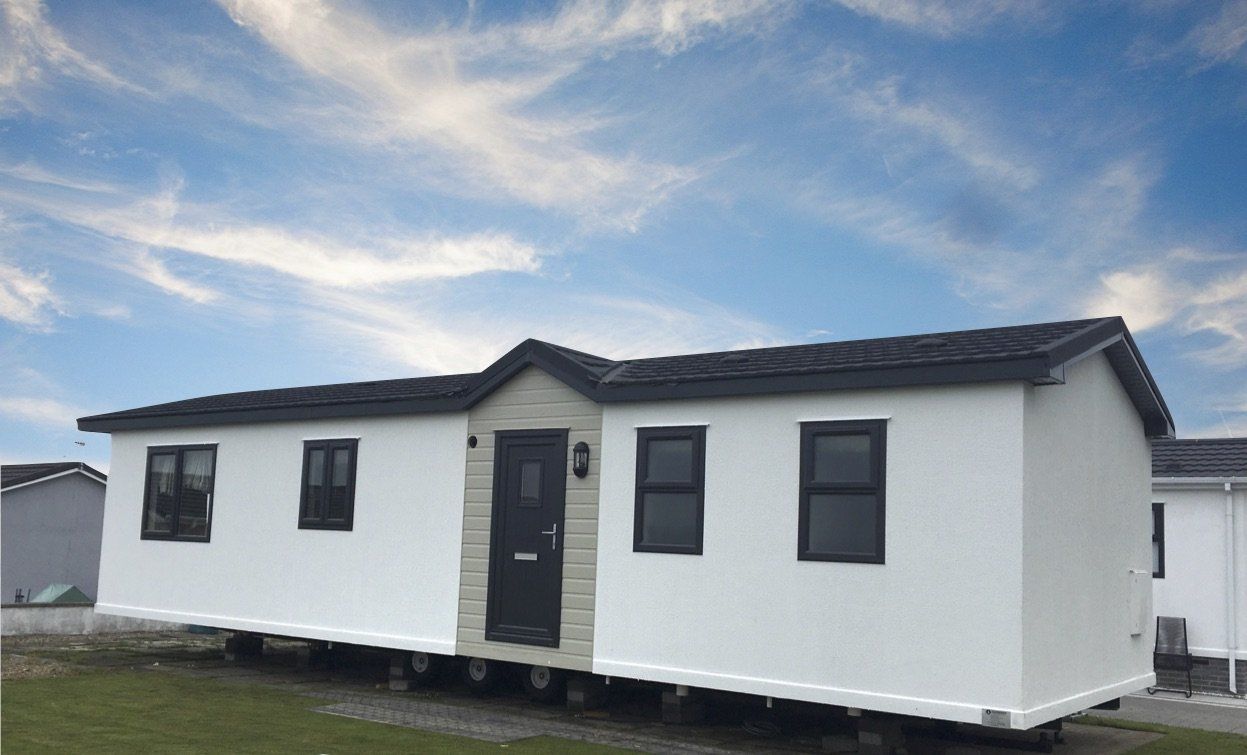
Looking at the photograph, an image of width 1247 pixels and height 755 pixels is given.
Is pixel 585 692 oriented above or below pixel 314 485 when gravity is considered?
below

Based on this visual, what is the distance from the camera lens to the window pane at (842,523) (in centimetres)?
839

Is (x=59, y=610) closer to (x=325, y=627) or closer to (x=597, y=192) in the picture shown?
(x=325, y=627)

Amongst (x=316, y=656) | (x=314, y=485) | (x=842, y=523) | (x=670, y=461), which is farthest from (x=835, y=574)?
(x=316, y=656)

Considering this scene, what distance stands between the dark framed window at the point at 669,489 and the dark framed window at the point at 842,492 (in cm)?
103

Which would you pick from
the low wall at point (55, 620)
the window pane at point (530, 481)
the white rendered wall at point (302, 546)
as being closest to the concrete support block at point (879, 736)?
the window pane at point (530, 481)

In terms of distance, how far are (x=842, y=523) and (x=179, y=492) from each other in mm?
8974

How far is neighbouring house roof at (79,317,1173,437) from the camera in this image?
8.00 m

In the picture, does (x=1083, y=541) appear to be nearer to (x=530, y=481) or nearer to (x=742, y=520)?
(x=742, y=520)

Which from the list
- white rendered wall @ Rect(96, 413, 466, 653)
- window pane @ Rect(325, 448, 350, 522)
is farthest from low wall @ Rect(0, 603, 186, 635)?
window pane @ Rect(325, 448, 350, 522)

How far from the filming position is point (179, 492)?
45.2ft

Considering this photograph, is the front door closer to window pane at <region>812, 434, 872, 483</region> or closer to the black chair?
window pane at <region>812, 434, 872, 483</region>

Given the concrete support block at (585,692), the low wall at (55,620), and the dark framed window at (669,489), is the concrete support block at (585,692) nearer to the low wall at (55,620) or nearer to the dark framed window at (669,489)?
the dark framed window at (669,489)

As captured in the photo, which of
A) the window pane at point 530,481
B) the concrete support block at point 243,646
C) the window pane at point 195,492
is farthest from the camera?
the concrete support block at point 243,646

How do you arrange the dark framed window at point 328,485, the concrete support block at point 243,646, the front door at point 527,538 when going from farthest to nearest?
the concrete support block at point 243,646, the dark framed window at point 328,485, the front door at point 527,538
